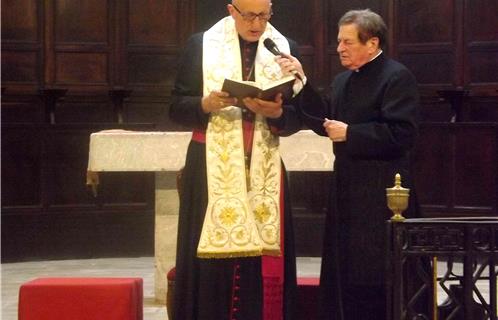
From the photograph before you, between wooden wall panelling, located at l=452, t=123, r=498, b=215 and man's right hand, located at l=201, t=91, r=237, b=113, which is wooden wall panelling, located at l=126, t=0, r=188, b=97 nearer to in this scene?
wooden wall panelling, located at l=452, t=123, r=498, b=215

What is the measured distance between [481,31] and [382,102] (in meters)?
6.10

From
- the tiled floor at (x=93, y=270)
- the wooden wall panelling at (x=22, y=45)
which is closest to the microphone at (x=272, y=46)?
the tiled floor at (x=93, y=270)

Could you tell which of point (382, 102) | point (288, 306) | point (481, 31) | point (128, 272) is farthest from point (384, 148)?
point (481, 31)

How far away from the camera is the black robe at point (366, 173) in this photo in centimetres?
469

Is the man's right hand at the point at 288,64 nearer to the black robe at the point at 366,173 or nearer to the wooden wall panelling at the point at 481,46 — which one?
the black robe at the point at 366,173

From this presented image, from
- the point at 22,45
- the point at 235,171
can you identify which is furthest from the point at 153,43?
the point at 235,171

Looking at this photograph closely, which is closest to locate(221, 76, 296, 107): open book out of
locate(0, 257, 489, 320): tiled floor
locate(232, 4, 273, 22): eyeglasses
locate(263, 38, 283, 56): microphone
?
locate(263, 38, 283, 56): microphone

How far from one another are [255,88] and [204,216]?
2.39 feet

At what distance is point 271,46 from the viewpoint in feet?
14.9

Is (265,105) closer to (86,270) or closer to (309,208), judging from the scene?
(86,270)

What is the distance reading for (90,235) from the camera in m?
10.6

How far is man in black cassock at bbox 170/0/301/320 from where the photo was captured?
467cm

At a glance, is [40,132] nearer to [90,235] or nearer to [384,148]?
[90,235]

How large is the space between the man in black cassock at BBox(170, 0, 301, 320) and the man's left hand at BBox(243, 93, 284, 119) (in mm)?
35
